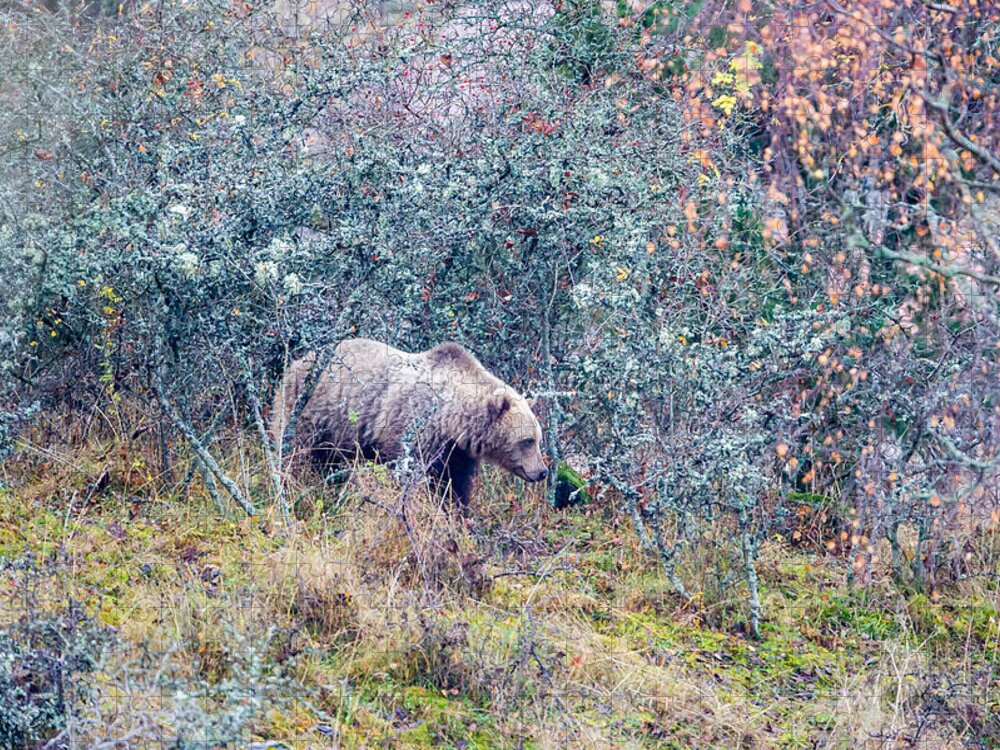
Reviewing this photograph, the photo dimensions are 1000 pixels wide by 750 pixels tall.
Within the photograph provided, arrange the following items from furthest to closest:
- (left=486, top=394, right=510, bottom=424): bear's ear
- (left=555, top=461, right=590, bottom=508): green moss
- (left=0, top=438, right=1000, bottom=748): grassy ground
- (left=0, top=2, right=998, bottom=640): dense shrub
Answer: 1. (left=555, top=461, right=590, bottom=508): green moss
2. (left=486, top=394, right=510, bottom=424): bear's ear
3. (left=0, top=2, right=998, bottom=640): dense shrub
4. (left=0, top=438, right=1000, bottom=748): grassy ground

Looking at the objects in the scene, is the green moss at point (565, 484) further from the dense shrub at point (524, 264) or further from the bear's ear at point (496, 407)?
the bear's ear at point (496, 407)

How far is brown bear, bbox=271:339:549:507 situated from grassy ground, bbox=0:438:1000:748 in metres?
0.78

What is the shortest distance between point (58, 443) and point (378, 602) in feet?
10.7

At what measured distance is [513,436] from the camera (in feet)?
29.1

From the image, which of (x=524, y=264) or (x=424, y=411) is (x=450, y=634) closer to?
(x=424, y=411)

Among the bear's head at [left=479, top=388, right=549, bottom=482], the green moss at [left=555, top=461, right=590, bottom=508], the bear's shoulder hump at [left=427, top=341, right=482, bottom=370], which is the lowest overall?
the green moss at [left=555, top=461, right=590, bottom=508]

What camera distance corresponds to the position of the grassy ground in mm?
5406

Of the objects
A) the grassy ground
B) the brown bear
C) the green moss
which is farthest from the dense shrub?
the grassy ground

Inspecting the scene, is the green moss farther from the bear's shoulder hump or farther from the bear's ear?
the bear's shoulder hump

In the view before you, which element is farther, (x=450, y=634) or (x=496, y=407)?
(x=496, y=407)

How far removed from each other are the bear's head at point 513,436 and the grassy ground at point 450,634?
695 mm

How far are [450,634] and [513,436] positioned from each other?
9.83 feet

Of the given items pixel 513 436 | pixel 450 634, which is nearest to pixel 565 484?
pixel 513 436

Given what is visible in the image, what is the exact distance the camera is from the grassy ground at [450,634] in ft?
17.7
